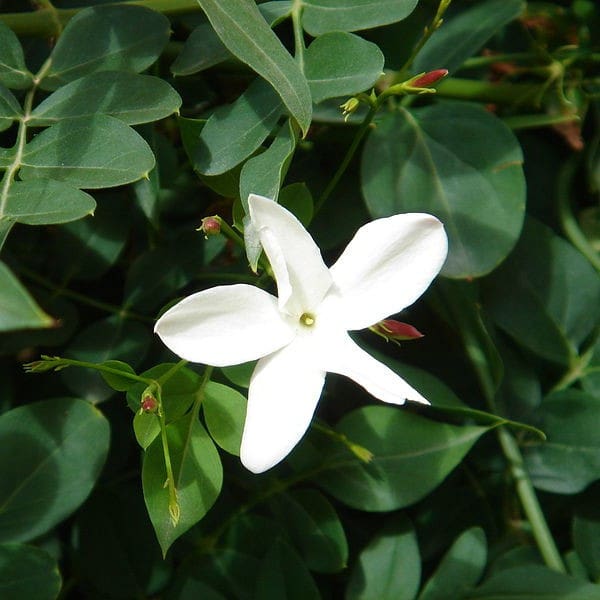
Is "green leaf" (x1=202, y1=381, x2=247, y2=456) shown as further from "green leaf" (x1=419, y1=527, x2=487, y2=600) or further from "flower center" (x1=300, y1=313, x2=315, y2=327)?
"green leaf" (x1=419, y1=527, x2=487, y2=600)

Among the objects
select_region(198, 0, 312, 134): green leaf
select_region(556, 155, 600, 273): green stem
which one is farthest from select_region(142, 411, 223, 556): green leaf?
select_region(556, 155, 600, 273): green stem

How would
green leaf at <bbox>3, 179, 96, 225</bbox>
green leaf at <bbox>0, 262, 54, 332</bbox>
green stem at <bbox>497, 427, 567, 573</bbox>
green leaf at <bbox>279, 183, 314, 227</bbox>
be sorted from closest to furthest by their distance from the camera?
1. green leaf at <bbox>0, 262, 54, 332</bbox>
2. green leaf at <bbox>3, 179, 96, 225</bbox>
3. green leaf at <bbox>279, 183, 314, 227</bbox>
4. green stem at <bbox>497, 427, 567, 573</bbox>

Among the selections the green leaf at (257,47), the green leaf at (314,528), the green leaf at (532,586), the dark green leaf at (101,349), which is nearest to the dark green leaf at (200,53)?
the green leaf at (257,47)

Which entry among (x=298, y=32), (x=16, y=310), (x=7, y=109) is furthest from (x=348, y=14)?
(x=16, y=310)

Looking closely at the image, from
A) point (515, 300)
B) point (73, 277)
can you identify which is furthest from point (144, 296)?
point (515, 300)

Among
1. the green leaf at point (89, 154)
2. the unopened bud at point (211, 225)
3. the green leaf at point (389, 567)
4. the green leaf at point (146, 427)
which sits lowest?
the green leaf at point (389, 567)

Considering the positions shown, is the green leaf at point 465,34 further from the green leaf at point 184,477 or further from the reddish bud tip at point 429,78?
the green leaf at point 184,477

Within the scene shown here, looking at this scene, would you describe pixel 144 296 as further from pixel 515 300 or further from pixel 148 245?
pixel 515 300
